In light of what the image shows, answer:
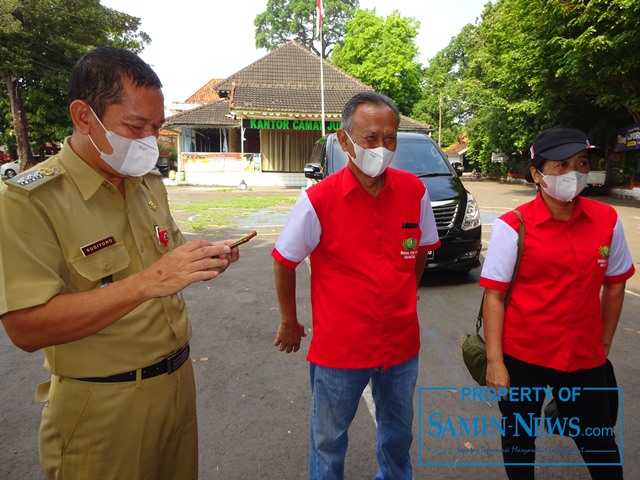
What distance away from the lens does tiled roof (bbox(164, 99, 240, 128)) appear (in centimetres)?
2483

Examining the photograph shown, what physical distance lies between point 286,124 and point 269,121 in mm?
885

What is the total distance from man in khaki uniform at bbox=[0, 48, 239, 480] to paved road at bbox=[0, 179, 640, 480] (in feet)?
4.11

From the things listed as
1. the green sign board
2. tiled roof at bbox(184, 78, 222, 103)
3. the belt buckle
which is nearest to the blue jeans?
the belt buckle

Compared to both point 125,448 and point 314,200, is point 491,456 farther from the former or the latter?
point 125,448

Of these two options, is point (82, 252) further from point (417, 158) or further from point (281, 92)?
point (281, 92)

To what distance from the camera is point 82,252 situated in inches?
57.7

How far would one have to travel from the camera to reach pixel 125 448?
1.57 m

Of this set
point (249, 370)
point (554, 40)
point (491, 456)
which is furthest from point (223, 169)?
point (491, 456)

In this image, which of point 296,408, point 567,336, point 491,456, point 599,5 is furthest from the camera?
point 599,5

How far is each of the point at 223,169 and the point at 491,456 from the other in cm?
2349

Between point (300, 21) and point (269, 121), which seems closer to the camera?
point (269, 121)

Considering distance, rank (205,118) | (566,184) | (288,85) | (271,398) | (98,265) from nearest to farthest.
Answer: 1. (98,265)
2. (566,184)
3. (271,398)
4. (205,118)
5. (288,85)

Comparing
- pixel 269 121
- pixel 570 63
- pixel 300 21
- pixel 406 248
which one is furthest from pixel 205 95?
pixel 406 248

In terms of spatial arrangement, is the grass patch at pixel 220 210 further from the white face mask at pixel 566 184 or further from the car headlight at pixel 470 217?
the white face mask at pixel 566 184
